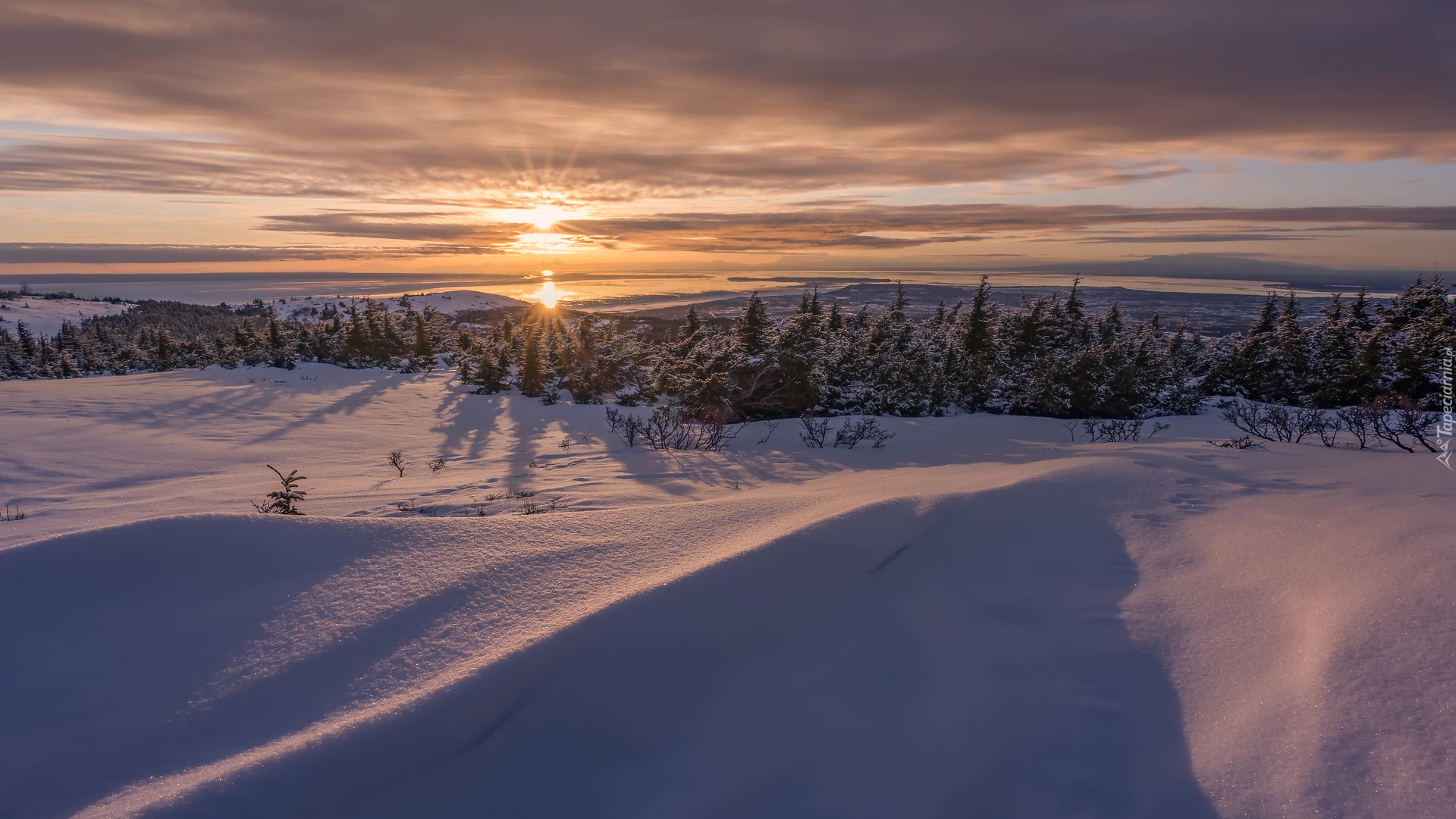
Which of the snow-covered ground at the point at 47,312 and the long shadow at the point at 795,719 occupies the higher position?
the snow-covered ground at the point at 47,312

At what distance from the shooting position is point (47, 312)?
5832 inches

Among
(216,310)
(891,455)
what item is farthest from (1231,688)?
(216,310)

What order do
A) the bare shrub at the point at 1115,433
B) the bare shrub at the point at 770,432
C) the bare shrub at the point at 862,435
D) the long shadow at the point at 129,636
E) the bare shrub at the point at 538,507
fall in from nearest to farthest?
the long shadow at the point at 129,636, the bare shrub at the point at 538,507, the bare shrub at the point at 862,435, the bare shrub at the point at 1115,433, the bare shrub at the point at 770,432

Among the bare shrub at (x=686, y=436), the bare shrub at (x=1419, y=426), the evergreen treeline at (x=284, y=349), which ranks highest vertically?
the evergreen treeline at (x=284, y=349)

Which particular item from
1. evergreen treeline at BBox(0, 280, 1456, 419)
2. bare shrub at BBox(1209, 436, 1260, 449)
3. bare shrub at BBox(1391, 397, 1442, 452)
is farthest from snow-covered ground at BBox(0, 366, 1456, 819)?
evergreen treeline at BBox(0, 280, 1456, 419)

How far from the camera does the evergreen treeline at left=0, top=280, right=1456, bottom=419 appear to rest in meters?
18.2

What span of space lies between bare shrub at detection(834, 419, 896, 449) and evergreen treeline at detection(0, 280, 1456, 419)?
5.19 m

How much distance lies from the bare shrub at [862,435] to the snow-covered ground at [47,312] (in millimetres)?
173013

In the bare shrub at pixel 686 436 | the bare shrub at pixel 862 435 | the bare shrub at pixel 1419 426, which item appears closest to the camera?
the bare shrub at pixel 1419 426

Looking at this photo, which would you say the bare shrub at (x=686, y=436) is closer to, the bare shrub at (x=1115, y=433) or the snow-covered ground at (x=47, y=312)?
the bare shrub at (x=1115, y=433)

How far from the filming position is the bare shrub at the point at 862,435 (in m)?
9.85

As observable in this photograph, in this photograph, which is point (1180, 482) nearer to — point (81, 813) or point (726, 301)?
point (81, 813)

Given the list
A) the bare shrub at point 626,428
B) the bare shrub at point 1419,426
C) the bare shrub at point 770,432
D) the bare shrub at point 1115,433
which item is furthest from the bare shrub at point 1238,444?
the bare shrub at point 626,428

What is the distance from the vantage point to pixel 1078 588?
10.4ft
